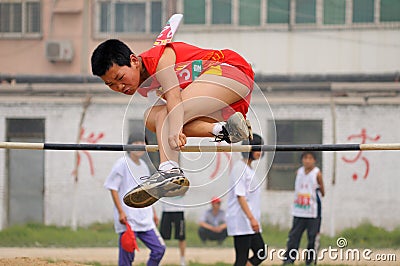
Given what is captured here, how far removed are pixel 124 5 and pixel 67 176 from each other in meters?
4.22

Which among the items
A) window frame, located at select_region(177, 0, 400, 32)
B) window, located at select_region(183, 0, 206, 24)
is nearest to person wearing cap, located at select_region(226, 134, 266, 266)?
window frame, located at select_region(177, 0, 400, 32)

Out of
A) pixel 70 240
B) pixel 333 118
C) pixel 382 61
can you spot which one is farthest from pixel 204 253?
pixel 382 61

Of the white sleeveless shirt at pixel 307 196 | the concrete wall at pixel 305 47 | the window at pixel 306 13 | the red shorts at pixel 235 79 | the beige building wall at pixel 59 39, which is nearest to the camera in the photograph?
the red shorts at pixel 235 79

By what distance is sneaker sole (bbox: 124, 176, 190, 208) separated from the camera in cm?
577

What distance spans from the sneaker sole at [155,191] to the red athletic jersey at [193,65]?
25.8 inches

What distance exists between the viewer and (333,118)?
14.2 m

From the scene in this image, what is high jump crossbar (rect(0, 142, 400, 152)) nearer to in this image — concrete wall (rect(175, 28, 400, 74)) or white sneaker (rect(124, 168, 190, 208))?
white sneaker (rect(124, 168, 190, 208))

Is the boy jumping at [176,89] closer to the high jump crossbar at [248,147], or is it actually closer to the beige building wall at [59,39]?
the high jump crossbar at [248,147]

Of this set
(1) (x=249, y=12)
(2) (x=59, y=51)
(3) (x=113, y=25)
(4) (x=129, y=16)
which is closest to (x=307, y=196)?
(1) (x=249, y=12)

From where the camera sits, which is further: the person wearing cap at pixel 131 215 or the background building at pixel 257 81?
the background building at pixel 257 81

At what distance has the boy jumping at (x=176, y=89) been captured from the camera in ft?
19.2

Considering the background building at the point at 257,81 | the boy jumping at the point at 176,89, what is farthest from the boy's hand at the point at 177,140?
the background building at the point at 257,81

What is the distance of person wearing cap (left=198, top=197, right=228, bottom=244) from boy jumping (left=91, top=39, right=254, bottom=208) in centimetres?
689

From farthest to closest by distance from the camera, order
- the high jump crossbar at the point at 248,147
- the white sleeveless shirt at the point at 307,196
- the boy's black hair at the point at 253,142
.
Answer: the white sleeveless shirt at the point at 307,196 → the boy's black hair at the point at 253,142 → the high jump crossbar at the point at 248,147
